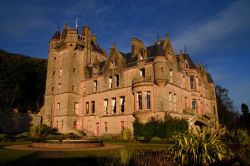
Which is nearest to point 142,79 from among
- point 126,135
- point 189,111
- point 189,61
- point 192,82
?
point 126,135

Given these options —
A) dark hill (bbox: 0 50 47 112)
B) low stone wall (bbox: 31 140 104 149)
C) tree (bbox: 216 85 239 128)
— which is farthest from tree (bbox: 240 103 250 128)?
dark hill (bbox: 0 50 47 112)

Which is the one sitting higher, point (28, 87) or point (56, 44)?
point (56, 44)

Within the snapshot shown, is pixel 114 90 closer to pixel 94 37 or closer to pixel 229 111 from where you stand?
pixel 94 37

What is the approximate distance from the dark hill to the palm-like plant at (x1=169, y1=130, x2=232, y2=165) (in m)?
49.0

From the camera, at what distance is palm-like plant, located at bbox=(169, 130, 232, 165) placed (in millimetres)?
8695

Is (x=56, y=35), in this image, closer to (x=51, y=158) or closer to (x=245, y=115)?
(x=51, y=158)

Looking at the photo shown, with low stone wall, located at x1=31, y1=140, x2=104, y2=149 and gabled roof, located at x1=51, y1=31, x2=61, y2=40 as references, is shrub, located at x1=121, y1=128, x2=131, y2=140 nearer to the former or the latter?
low stone wall, located at x1=31, y1=140, x2=104, y2=149

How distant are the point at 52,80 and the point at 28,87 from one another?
15.3 m

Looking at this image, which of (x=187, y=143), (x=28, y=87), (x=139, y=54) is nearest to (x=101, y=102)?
(x=139, y=54)

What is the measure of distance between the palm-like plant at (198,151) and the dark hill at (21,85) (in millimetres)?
49006

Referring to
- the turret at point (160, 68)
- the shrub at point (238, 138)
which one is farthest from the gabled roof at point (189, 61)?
the shrub at point (238, 138)

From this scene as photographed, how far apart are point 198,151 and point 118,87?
28.2m

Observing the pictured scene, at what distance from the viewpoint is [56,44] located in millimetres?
46094

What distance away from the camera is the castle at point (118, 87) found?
106ft
